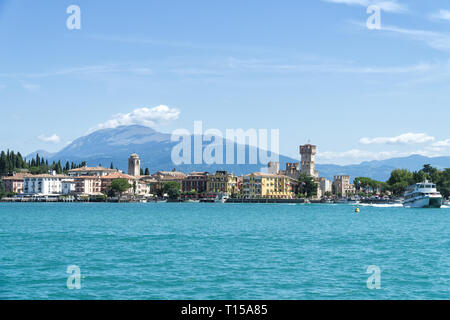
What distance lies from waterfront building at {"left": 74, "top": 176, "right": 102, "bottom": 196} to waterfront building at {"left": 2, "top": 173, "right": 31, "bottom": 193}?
14.9 meters

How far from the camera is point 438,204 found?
104 m

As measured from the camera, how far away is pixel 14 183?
180 metres

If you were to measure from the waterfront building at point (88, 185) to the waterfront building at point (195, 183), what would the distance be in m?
25.2

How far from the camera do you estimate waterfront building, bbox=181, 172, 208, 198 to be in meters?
183

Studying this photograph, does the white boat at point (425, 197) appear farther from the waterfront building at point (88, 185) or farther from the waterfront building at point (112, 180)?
the waterfront building at point (88, 185)

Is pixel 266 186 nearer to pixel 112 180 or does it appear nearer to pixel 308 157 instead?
pixel 308 157

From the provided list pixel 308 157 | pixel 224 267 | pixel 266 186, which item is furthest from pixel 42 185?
pixel 224 267

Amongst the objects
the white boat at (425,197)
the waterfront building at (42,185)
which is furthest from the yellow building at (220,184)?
the white boat at (425,197)

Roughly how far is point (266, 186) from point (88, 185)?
172 ft

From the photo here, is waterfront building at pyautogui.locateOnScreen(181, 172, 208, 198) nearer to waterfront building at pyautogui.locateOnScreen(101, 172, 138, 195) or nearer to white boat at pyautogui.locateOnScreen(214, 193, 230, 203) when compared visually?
white boat at pyautogui.locateOnScreen(214, 193, 230, 203)

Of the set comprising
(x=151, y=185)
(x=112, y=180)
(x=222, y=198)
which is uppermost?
(x=112, y=180)

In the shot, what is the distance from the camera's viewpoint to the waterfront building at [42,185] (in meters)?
179
